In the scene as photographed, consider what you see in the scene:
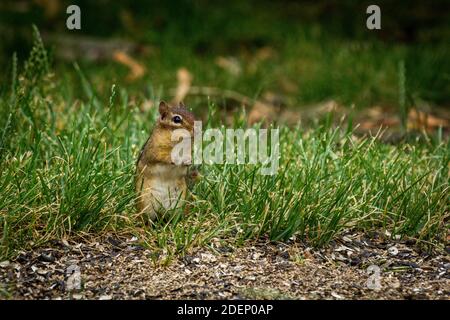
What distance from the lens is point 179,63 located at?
8250mm

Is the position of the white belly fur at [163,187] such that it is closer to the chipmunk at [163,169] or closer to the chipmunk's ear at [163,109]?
the chipmunk at [163,169]

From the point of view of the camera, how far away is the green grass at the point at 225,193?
4.16 metres

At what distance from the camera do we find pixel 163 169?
427 cm

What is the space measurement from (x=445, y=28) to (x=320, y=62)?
5.87 feet

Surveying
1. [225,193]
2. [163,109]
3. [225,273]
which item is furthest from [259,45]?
[225,273]

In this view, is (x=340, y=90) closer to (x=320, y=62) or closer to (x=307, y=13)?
(x=320, y=62)

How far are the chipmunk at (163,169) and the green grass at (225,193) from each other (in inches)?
3.3

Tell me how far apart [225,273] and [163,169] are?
0.68 meters

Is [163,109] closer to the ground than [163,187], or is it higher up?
higher up

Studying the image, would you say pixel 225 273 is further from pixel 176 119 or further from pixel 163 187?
pixel 176 119

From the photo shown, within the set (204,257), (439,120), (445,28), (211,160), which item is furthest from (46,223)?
(445,28)

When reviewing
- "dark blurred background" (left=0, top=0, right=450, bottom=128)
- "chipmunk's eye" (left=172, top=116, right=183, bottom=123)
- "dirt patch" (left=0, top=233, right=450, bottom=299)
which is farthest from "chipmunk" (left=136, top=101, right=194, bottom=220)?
"dark blurred background" (left=0, top=0, right=450, bottom=128)

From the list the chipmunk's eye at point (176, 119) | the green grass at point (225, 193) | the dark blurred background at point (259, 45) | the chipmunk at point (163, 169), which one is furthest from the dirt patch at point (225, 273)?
the dark blurred background at point (259, 45)

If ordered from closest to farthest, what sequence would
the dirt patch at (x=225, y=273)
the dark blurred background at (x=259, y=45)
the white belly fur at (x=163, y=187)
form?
1. the dirt patch at (x=225, y=273)
2. the white belly fur at (x=163, y=187)
3. the dark blurred background at (x=259, y=45)
